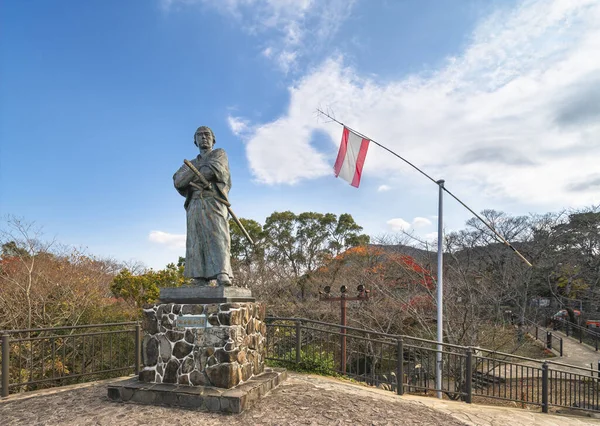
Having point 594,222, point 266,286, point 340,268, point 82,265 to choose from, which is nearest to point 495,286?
point 340,268

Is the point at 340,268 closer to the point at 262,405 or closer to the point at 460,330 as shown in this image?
→ the point at 460,330

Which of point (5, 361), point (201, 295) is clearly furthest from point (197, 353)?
point (5, 361)

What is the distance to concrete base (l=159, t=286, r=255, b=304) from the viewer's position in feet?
17.6

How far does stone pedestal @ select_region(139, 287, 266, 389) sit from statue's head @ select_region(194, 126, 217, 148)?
224 centimetres

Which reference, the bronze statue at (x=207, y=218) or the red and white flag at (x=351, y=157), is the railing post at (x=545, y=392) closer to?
the red and white flag at (x=351, y=157)

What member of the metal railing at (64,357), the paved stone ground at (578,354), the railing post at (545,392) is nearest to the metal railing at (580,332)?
the paved stone ground at (578,354)

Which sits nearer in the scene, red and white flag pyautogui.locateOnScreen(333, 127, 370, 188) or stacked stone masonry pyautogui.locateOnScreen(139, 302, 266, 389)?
stacked stone masonry pyautogui.locateOnScreen(139, 302, 266, 389)

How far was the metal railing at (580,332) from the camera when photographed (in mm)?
18172

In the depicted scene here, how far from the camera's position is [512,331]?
508 inches

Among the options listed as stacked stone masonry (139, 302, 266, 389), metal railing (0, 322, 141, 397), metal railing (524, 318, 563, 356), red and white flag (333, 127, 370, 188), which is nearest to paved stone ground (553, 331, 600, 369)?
metal railing (524, 318, 563, 356)

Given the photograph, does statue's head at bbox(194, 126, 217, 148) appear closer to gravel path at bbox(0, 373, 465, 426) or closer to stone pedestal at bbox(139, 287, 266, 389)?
stone pedestal at bbox(139, 287, 266, 389)

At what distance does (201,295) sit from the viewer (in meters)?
5.43

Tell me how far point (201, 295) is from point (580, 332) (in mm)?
21276

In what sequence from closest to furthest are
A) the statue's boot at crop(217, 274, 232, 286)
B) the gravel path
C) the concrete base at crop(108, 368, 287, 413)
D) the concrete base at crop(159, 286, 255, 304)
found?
the gravel path < the concrete base at crop(108, 368, 287, 413) < the concrete base at crop(159, 286, 255, 304) < the statue's boot at crop(217, 274, 232, 286)
